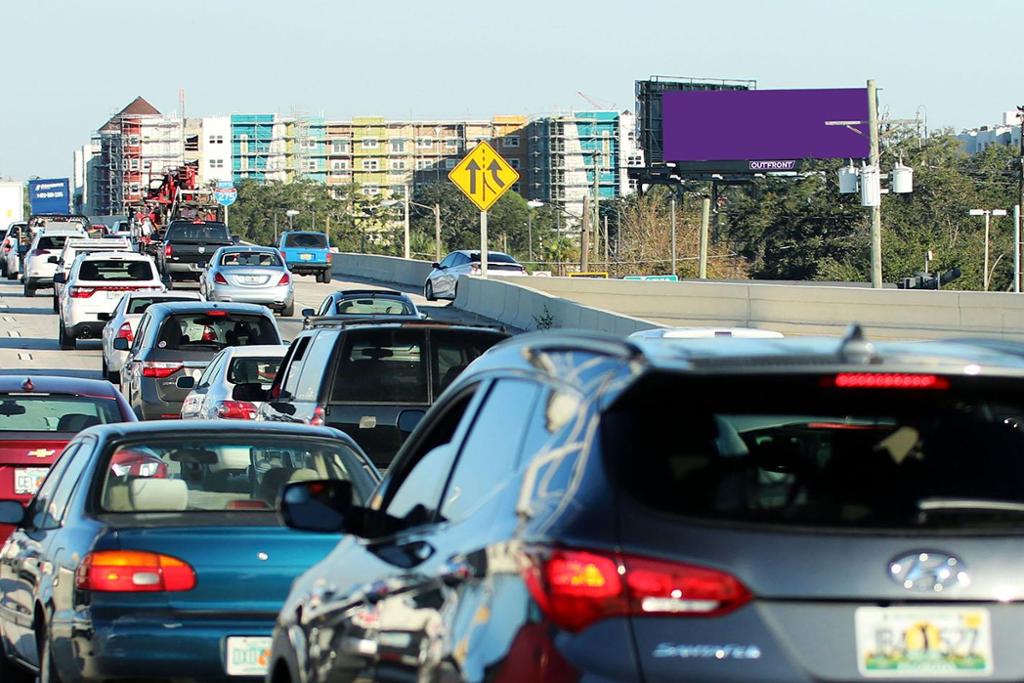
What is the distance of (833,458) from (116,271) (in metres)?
34.4

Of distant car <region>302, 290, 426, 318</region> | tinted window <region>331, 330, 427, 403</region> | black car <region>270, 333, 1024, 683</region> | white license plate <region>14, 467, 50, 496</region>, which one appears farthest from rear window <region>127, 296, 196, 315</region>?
black car <region>270, 333, 1024, 683</region>

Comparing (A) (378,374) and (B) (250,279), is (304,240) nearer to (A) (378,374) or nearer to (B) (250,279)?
(B) (250,279)

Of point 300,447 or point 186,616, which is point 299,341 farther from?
point 186,616

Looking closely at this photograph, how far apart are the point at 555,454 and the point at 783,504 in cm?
49

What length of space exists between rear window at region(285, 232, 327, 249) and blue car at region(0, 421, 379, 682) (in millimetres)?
56893

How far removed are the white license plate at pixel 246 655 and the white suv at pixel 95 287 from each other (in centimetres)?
2913

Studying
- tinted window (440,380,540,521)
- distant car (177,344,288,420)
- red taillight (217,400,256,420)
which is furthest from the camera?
distant car (177,344,288,420)

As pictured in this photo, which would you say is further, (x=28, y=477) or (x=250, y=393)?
(x=250, y=393)

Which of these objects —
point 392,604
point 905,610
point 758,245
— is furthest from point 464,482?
point 758,245

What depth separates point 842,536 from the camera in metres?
3.67

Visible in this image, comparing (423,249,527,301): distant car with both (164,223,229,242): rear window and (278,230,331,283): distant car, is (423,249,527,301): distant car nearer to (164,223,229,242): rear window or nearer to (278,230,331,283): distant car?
(164,223,229,242): rear window

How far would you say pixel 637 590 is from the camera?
359 centimetres

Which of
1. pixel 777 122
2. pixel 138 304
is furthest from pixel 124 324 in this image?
pixel 777 122

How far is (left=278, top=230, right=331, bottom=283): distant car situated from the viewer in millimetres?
65188
